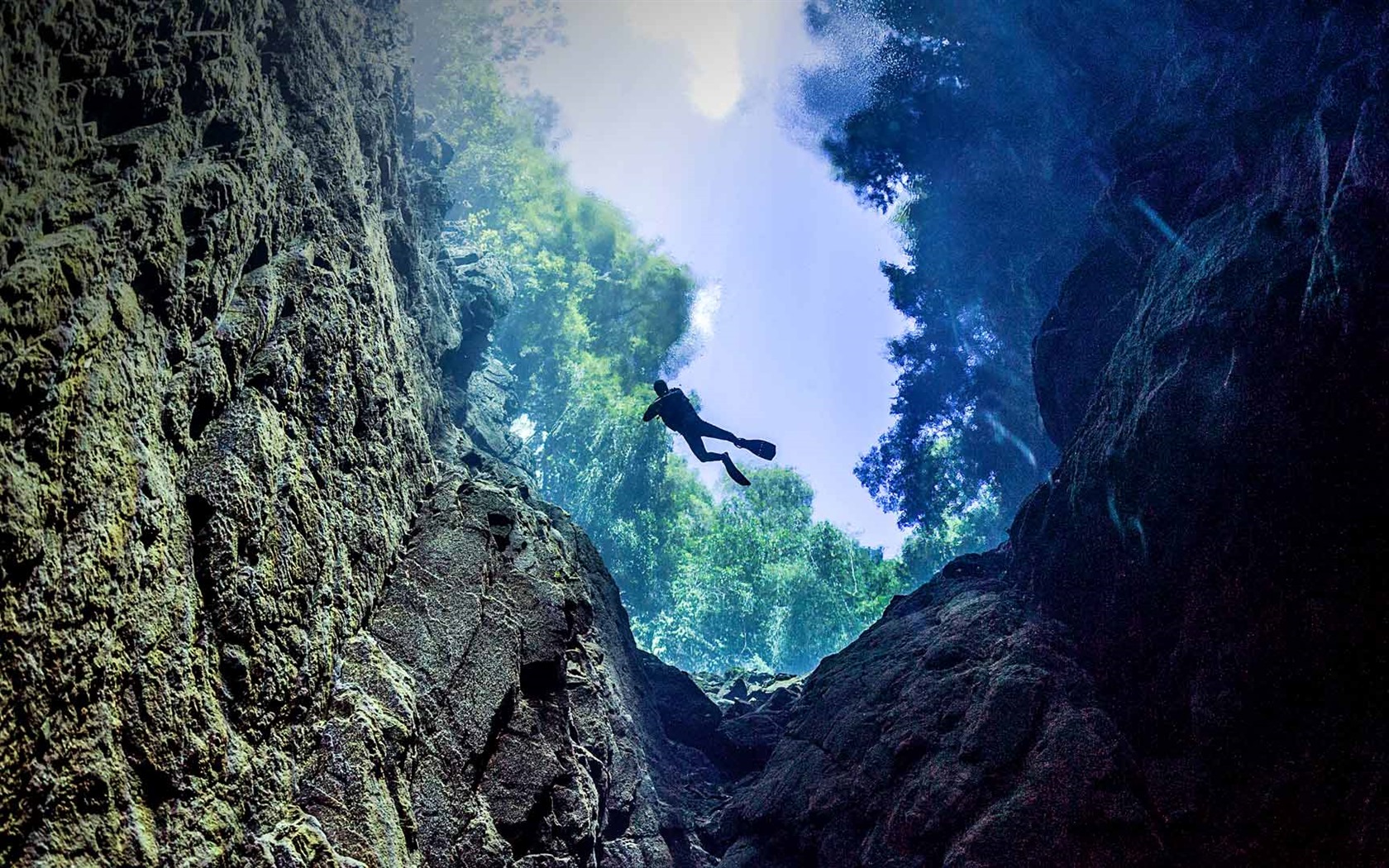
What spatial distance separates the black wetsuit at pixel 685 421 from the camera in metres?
13.9

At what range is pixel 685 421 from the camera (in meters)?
14.1

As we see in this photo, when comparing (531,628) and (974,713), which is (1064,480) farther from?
(531,628)

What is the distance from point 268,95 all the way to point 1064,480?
12.8m

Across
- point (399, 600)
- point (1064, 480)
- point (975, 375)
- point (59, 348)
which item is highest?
point (975, 375)

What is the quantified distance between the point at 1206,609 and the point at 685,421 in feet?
30.3

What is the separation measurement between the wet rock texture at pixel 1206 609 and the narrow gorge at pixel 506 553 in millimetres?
47

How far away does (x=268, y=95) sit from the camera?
718 cm

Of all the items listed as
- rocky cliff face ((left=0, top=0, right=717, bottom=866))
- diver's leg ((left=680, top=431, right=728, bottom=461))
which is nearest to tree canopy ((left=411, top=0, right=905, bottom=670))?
diver's leg ((left=680, top=431, right=728, bottom=461))

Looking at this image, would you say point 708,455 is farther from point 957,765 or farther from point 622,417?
point 622,417

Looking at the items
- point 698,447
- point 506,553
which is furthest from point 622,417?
point 506,553

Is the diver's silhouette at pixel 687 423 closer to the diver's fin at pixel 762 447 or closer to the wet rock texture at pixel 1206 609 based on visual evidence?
the diver's fin at pixel 762 447

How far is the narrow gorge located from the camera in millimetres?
3576

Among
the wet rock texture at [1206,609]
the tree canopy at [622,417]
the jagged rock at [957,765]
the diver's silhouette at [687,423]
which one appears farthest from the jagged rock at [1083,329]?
the tree canopy at [622,417]

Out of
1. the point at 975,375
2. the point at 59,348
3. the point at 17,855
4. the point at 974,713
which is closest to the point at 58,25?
the point at 59,348
